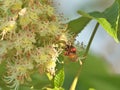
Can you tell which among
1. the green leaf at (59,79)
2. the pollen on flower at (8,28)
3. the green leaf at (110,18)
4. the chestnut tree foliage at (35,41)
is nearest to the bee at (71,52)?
the chestnut tree foliage at (35,41)

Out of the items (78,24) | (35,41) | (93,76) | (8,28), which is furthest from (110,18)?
(93,76)

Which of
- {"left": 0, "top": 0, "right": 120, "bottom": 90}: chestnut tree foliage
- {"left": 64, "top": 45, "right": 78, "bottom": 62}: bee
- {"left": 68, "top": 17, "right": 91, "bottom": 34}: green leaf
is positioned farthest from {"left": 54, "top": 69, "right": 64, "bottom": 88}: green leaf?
{"left": 68, "top": 17, "right": 91, "bottom": 34}: green leaf

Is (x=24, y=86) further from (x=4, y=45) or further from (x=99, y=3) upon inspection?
(x=99, y=3)

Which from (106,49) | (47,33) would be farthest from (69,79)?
(106,49)

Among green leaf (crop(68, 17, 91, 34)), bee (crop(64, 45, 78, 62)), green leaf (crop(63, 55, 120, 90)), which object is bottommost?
green leaf (crop(63, 55, 120, 90))

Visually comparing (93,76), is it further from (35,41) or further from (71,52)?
(35,41)

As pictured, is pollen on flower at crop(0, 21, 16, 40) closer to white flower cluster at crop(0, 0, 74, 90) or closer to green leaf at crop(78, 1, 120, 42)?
white flower cluster at crop(0, 0, 74, 90)
